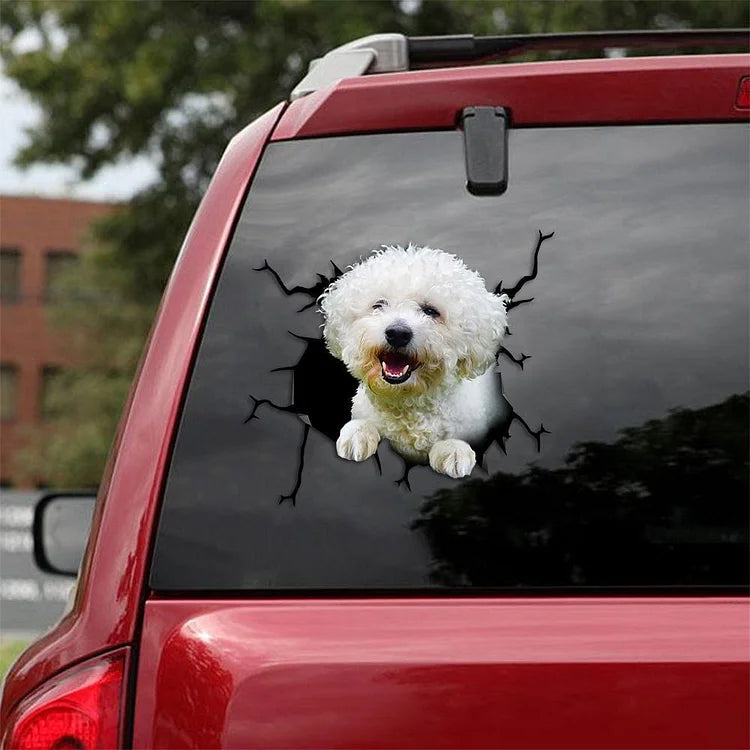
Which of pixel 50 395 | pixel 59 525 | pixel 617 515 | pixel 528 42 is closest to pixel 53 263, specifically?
pixel 50 395

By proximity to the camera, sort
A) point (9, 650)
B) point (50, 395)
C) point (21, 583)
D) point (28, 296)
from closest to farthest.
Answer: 1. point (9, 650)
2. point (21, 583)
3. point (50, 395)
4. point (28, 296)

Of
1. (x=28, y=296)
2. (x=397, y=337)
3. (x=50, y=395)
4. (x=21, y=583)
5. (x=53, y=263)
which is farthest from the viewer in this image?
(x=53, y=263)

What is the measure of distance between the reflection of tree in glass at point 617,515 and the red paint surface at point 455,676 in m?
0.04

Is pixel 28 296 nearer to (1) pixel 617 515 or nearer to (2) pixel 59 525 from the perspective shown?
(2) pixel 59 525

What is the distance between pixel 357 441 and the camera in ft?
→ 5.98

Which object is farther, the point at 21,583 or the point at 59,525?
the point at 21,583

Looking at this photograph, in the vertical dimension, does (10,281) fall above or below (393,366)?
below

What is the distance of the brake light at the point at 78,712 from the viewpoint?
1.76 meters

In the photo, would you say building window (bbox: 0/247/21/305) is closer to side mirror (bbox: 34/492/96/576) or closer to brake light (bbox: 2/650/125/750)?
side mirror (bbox: 34/492/96/576)

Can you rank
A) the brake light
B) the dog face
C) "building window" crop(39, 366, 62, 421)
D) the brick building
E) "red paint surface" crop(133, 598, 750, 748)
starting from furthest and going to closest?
1. the brick building
2. "building window" crop(39, 366, 62, 421)
3. the dog face
4. the brake light
5. "red paint surface" crop(133, 598, 750, 748)

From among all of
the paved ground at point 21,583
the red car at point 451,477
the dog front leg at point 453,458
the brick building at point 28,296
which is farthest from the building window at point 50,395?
the dog front leg at point 453,458

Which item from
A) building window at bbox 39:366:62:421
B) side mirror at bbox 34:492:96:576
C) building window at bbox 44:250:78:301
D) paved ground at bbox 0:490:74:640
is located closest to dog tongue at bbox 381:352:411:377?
side mirror at bbox 34:492:96:576

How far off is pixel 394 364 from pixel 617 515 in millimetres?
389

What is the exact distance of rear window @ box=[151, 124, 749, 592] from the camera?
1739mm
